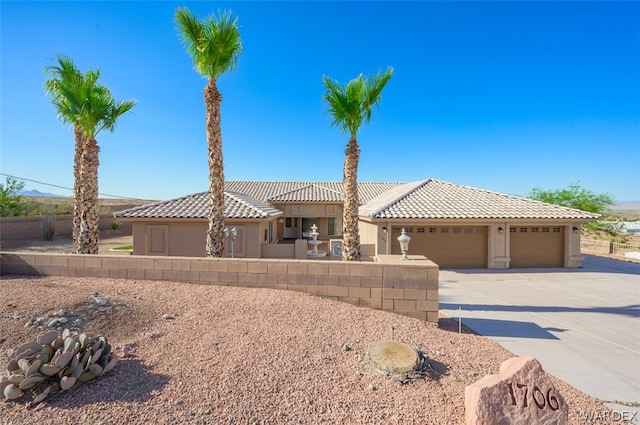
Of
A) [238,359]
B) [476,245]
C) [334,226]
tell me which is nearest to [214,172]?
[238,359]

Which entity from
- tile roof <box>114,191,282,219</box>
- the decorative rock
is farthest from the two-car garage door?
the decorative rock

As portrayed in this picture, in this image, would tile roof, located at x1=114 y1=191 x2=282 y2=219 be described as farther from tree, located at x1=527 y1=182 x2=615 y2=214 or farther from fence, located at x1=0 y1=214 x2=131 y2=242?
tree, located at x1=527 y1=182 x2=615 y2=214

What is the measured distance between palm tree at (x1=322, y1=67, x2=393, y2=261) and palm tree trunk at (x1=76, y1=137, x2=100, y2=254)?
32.2 feet

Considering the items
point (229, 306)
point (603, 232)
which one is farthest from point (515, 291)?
point (603, 232)

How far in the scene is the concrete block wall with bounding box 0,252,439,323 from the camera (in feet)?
25.1

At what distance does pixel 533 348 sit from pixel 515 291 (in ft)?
19.8

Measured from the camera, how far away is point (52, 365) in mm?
3791

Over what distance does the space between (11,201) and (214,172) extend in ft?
99.3

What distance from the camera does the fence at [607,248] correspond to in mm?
21759

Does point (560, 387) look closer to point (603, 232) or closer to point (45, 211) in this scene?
point (603, 232)

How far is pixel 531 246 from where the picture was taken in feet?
57.0

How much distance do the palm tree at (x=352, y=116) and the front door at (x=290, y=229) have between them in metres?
17.7

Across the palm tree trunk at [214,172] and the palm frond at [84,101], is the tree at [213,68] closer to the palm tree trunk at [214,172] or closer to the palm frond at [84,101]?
the palm tree trunk at [214,172]

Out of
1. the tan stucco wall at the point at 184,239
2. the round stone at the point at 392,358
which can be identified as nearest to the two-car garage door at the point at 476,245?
the tan stucco wall at the point at 184,239
